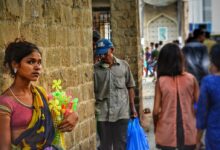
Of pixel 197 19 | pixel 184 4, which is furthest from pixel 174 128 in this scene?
pixel 184 4

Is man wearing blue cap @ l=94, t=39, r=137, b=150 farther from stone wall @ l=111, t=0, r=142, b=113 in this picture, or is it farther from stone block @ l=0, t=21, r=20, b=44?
stone wall @ l=111, t=0, r=142, b=113

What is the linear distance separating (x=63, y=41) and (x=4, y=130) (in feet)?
9.38

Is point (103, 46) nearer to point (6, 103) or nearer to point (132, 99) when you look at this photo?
point (132, 99)

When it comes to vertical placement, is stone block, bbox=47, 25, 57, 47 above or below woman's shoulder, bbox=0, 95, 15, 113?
above

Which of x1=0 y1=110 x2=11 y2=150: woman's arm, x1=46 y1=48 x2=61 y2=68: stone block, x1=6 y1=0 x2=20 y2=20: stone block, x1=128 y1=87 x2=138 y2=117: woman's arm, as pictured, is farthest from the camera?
x1=128 y1=87 x2=138 y2=117: woman's arm

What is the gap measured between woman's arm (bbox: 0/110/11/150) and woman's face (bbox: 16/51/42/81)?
1.16 ft

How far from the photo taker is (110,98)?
7.57 m

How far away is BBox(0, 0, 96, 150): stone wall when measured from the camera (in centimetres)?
505

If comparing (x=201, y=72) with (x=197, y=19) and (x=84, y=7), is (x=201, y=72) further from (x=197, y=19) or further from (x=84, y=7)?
(x=197, y=19)

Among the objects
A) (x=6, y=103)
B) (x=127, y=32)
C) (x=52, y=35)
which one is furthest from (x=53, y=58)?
(x=127, y=32)

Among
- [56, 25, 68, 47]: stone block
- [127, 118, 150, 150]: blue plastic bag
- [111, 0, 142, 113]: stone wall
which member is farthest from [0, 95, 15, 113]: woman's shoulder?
[111, 0, 142, 113]: stone wall

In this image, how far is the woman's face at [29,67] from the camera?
13.3ft

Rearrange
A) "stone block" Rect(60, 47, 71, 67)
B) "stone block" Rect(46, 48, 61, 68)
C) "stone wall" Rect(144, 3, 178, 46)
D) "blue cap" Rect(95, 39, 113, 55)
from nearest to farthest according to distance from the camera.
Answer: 1. "stone block" Rect(46, 48, 61, 68)
2. "stone block" Rect(60, 47, 71, 67)
3. "blue cap" Rect(95, 39, 113, 55)
4. "stone wall" Rect(144, 3, 178, 46)

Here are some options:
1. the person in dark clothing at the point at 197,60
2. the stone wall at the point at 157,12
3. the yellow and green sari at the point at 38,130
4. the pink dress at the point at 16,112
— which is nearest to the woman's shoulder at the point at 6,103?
the pink dress at the point at 16,112
